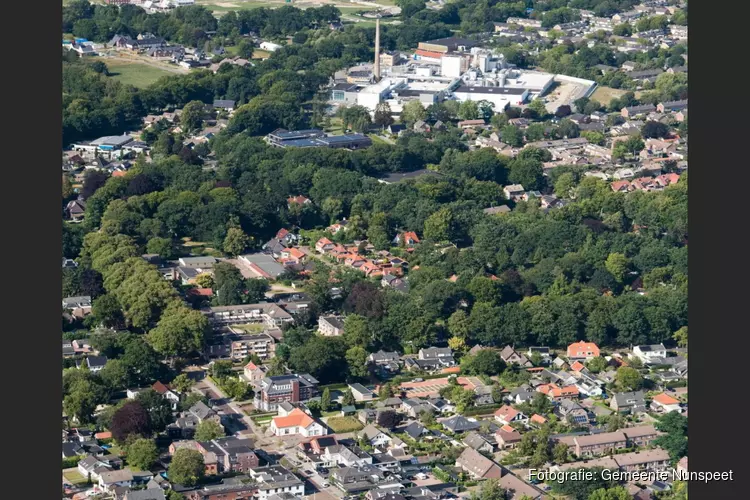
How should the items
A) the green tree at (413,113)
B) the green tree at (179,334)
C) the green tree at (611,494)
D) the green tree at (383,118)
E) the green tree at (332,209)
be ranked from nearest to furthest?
the green tree at (611,494)
the green tree at (179,334)
the green tree at (332,209)
the green tree at (383,118)
the green tree at (413,113)

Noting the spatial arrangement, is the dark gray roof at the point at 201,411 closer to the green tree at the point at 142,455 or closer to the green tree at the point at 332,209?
the green tree at the point at 142,455

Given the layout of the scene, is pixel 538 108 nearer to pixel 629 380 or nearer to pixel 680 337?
pixel 680 337

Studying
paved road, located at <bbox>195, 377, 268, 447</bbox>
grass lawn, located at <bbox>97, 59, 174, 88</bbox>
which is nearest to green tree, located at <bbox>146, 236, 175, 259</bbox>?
paved road, located at <bbox>195, 377, 268, 447</bbox>

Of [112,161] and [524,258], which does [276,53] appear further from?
[524,258]

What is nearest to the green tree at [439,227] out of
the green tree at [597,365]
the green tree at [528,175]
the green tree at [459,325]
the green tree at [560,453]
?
the green tree at [528,175]

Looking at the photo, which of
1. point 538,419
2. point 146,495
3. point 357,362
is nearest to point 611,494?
point 538,419

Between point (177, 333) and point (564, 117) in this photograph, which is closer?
point (177, 333)

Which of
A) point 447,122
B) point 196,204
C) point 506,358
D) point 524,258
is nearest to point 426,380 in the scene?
point 506,358
